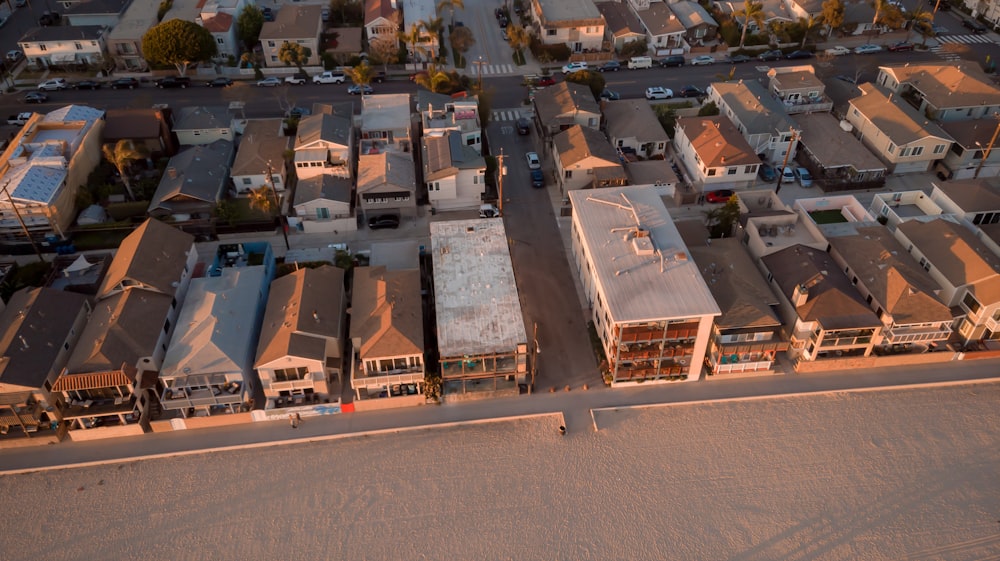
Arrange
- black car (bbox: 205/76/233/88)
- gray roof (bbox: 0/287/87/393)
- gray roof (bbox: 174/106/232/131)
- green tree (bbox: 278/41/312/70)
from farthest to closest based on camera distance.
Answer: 1. black car (bbox: 205/76/233/88)
2. green tree (bbox: 278/41/312/70)
3. gray roof (bbox: 174/106/232/131)
4. gray roof (bbox: 0/287/87/393)

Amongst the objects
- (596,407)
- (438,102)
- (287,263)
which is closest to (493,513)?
(596,407)

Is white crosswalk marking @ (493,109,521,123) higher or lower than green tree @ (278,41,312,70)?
lower

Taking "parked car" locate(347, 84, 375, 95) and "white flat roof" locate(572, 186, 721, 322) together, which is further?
"parked car" locate(347, 84, 375, 95)

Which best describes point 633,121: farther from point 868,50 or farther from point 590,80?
point 868,50

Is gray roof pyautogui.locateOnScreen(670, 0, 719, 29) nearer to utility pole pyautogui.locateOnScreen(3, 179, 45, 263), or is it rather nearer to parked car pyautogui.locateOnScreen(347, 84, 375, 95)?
parked car pyautogui.locateOnScreen(347, 84, 375, 95)

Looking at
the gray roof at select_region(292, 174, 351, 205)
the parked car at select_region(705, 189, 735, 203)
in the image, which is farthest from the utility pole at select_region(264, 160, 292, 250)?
the parked car at select_region(705, 189, 735, 203)

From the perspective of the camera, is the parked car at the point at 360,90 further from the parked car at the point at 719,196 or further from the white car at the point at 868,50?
the white car at the point at 868,50
